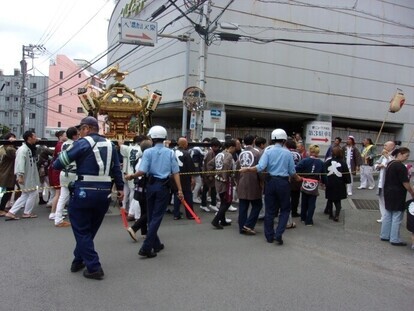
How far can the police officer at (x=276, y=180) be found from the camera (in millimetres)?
6730

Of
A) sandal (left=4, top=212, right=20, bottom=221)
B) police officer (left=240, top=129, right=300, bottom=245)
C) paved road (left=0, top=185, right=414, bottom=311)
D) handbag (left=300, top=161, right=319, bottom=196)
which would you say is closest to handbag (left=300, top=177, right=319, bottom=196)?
handbag (left=300, top=161, right=319, bottom=196)

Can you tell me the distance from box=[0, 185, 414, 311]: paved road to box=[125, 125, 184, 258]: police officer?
31 cm

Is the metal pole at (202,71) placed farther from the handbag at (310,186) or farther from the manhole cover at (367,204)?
the handbag at (310,186)

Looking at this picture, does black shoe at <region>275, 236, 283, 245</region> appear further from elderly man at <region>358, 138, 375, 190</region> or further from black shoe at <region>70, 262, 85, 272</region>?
elderly man at <region>358, 138, 375, 190</region>

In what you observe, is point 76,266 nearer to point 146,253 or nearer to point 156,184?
point 146,253

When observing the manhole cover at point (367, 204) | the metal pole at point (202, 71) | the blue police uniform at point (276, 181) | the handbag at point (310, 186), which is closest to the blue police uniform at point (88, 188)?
the blue police uniform at point (276, 181)

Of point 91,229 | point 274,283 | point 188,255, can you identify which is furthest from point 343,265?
point 91,229

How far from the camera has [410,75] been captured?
74.4 ft

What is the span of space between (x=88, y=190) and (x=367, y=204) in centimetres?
832

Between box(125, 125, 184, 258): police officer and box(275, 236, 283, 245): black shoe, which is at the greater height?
box(125, 125, 184, 258): police officer

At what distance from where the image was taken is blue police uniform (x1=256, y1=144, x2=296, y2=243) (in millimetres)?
6730

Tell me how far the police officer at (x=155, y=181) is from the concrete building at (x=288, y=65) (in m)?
9.47

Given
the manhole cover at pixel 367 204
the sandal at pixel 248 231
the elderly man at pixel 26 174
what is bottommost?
the sandal at pixel 248 231

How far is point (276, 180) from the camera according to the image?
675 cm
